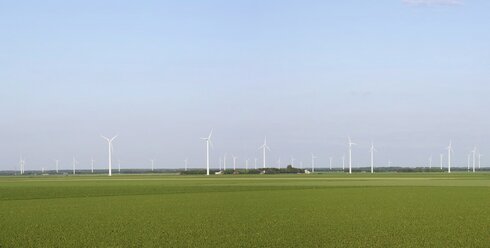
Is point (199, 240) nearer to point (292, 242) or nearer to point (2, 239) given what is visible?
point (292, 242)

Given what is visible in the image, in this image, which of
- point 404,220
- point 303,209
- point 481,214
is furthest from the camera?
point 303,209

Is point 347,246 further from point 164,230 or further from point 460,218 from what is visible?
point 460,218

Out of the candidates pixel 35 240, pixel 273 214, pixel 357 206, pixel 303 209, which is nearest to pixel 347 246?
pixel 35 240

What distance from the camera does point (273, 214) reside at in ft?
105

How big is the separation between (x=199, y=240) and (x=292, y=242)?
2928mm

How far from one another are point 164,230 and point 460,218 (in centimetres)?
1247

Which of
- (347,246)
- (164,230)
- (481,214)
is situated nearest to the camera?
(347,246)

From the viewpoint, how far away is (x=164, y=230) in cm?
2500

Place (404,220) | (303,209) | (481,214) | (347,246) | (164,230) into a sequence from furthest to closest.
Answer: (303,209) → (481,214) → (404,220) → (164,230) → (347,246)

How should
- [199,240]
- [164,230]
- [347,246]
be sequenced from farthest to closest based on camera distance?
[164,230] → [199,240] → [347,246]

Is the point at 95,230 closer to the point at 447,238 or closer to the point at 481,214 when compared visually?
the point at 447,238

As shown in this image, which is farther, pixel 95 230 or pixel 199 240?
pixel 95 230

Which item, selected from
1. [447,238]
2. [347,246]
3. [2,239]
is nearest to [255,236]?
[347,246]

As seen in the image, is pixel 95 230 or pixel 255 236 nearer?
pixel 255 236
